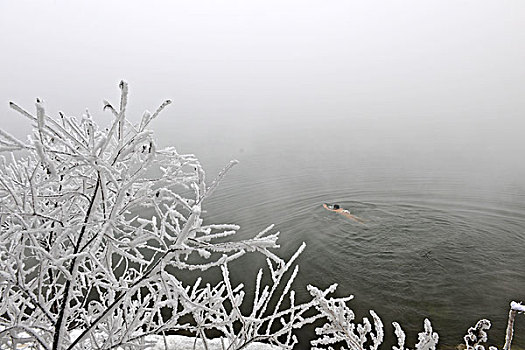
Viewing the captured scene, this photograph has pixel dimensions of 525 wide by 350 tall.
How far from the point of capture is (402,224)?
1215 centimetres

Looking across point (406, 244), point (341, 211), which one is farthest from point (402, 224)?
point (341, 211)

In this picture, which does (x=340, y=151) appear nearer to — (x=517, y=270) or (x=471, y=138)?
(x=471, y=138)

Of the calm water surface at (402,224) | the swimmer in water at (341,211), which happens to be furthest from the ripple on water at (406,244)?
the swimmer in water at (341,211)

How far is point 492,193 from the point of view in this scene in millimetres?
14078

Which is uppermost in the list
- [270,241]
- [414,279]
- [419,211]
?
[270,241]

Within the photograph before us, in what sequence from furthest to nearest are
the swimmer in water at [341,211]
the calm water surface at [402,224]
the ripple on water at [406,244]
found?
the swimmer in water at [341,211] → the calm water surface at [402,224] → the ripple on water at [406,244]

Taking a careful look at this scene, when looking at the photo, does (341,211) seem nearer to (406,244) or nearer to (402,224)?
(402,224)

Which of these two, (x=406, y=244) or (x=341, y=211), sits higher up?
(x=341, y=211)

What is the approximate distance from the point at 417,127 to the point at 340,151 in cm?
1011

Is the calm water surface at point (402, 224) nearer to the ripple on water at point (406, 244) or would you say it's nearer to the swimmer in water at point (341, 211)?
the ripple on water at point (406, 244)

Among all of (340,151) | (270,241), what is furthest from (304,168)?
(270,241)

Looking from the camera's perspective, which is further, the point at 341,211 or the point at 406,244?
the point at 341,211

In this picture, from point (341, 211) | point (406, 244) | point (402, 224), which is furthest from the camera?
point (341, 211)

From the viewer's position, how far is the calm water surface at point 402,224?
8672 millimetres
